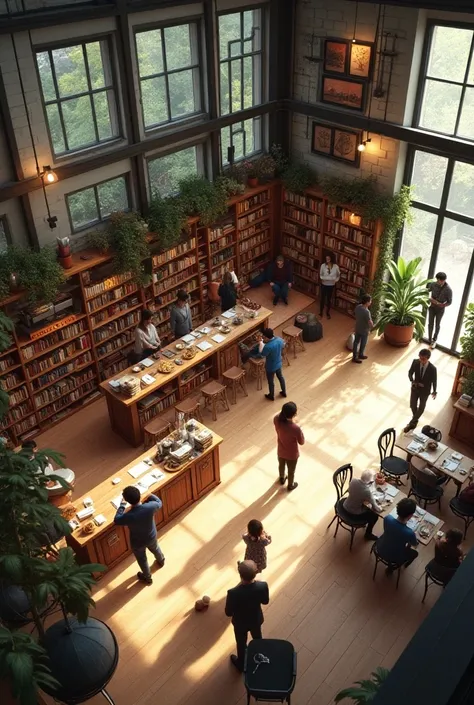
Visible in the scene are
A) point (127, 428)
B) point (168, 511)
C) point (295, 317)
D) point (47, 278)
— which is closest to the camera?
point (168, 511)

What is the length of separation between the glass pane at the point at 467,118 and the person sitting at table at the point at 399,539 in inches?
236

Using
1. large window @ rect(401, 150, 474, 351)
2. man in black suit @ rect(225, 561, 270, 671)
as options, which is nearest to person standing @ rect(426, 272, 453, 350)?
large window @ rect(401, 150, 474, 351)

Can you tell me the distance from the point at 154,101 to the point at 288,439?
5927mm

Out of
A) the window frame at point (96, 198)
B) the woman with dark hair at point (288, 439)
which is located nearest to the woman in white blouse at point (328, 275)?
the window frame at point (96, 198)

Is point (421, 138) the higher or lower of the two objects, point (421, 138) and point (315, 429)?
the higher

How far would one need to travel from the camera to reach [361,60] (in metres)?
10.7

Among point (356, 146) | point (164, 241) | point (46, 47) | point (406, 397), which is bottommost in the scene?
point (406, 397)

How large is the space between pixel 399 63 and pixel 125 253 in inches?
210

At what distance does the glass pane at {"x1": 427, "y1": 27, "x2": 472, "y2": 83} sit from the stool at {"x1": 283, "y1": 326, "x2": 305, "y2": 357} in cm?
470

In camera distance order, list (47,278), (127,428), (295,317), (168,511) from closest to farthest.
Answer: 1. (168,511)
2. (47,278)
3. (127,428)
4. (295,317)

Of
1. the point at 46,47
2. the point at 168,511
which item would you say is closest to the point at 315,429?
the point at 168,511

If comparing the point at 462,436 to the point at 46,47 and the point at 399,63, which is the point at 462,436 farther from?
the point at 46,47

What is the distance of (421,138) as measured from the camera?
10.2 metres

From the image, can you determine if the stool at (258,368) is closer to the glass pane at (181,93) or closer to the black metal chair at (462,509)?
the black metal chair at (462,509)
